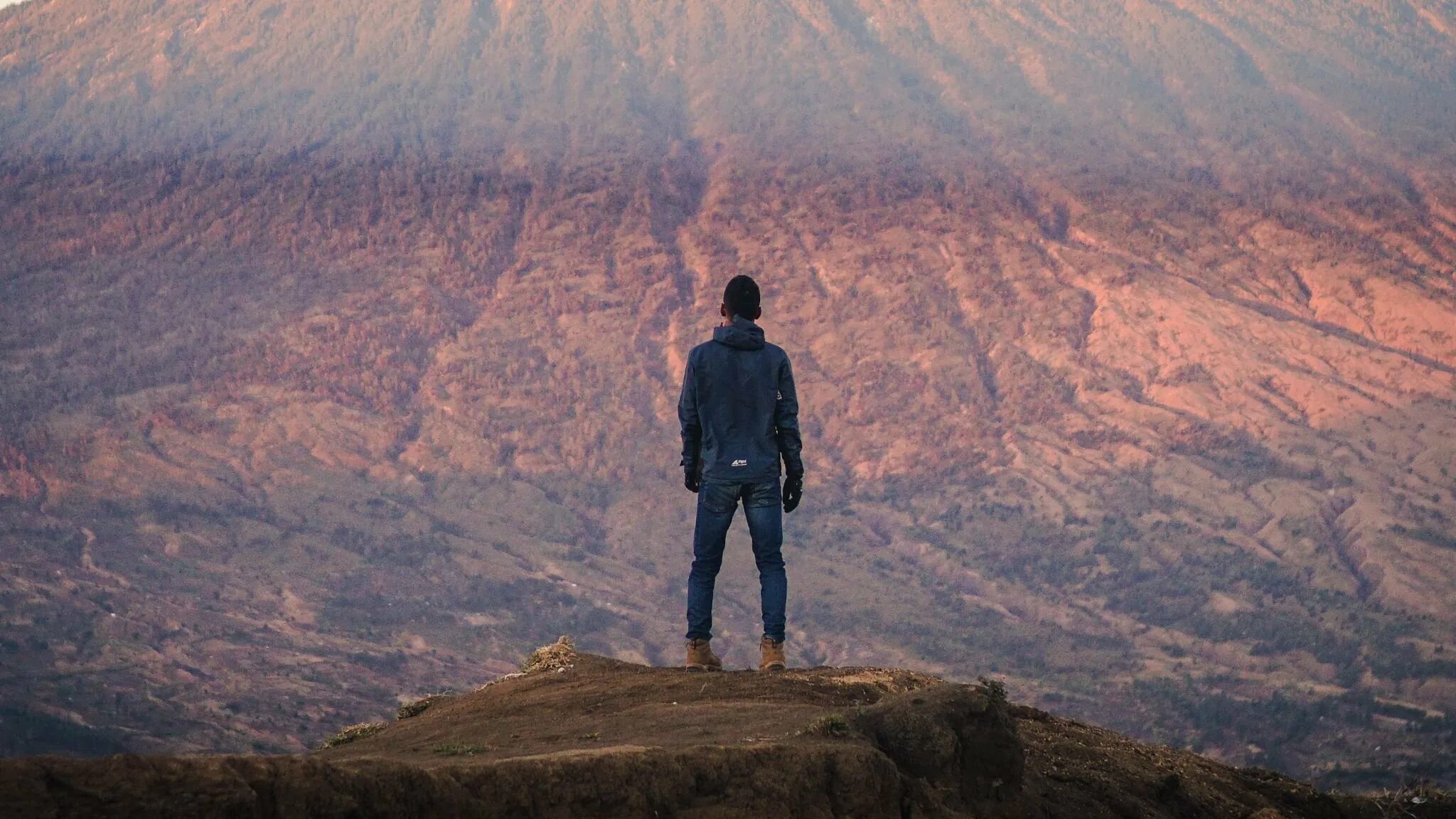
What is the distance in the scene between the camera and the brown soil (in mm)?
6910

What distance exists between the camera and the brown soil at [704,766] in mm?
6910

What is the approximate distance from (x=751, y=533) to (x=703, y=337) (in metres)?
137

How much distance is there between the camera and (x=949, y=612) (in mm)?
117125

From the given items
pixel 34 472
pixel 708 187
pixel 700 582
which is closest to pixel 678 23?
pixel 708 187

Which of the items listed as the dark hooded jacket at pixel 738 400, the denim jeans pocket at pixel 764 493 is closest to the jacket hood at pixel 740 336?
Result: the dark hooded jacket at pixel 738 400

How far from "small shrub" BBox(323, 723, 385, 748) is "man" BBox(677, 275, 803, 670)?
101 inches

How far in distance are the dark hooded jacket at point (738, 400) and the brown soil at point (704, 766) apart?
1.37 metres

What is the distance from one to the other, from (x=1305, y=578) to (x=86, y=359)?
9178 cm

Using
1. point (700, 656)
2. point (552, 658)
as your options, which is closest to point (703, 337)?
point (552, 658)

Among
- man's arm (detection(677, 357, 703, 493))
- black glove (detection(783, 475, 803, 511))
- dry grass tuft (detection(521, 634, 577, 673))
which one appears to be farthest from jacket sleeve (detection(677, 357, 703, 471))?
dry grass tuft (detection(521, 634, 577, 673))

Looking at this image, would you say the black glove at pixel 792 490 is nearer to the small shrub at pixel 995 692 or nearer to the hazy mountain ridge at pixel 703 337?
the small shrub at pixel 995 692

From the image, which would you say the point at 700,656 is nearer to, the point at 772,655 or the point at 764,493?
the point at 772,655

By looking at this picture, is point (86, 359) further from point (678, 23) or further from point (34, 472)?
point (678, 23)

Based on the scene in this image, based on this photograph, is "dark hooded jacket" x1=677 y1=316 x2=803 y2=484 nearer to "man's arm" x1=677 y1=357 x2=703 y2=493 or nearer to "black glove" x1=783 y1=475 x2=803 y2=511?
"man's arm" x1=677 y1=357 x2=703 y2=493
